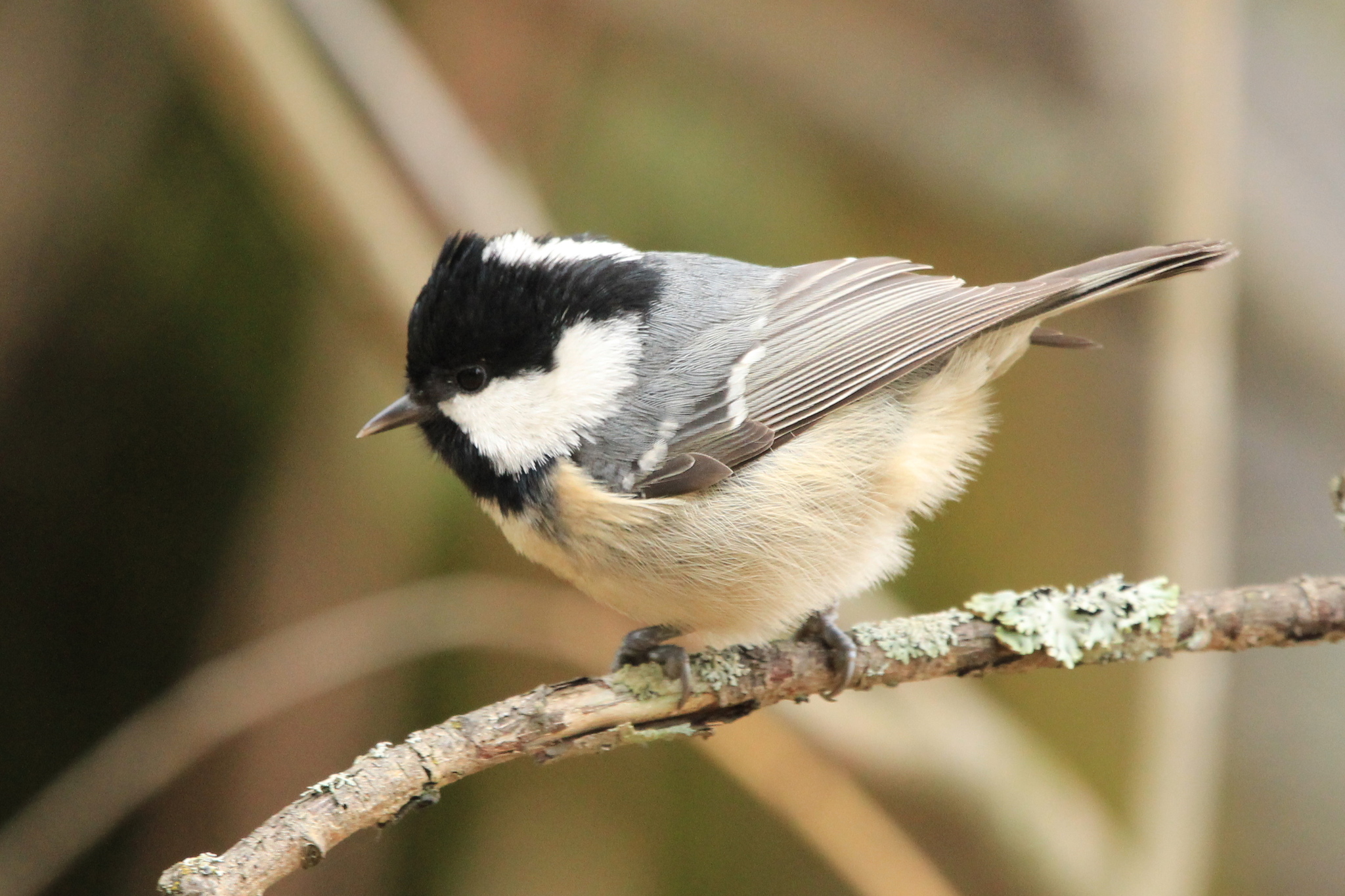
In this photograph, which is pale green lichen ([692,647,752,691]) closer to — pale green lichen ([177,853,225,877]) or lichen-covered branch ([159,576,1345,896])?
lichen-covered branch ([159,576,1345,896])

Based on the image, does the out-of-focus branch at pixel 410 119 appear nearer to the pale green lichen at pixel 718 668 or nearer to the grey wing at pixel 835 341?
the grey wing at pixel 835 341

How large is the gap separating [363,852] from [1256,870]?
291cm

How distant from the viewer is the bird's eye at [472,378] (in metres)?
1.98

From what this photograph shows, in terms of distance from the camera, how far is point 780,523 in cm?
195

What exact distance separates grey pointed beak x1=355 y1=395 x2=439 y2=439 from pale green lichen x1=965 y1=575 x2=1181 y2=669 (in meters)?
1.04

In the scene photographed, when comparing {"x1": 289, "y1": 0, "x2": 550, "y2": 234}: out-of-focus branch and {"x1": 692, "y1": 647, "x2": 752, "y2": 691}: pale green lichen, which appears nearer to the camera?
{"x1": 692, "y1": 647, "x2": 752, "y2": 691}: pale green lichen

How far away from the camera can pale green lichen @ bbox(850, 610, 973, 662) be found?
6.06 ft

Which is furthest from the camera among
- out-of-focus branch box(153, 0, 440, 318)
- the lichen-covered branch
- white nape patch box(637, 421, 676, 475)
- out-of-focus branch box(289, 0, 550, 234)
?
out-of-focus branch box(289, 0, 550, 234)

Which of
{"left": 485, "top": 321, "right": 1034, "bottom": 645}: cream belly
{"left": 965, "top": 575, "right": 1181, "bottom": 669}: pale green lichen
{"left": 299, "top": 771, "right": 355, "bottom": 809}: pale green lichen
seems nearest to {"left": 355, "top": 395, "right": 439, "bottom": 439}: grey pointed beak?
{"left": 485, "top": 321, "right": 1034, "bottom": 645}: cream belly

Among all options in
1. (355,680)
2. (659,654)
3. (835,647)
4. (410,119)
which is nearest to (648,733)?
(659,654)

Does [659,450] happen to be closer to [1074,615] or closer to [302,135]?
[1074,615]

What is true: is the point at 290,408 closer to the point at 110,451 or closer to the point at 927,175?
the point at 110,451

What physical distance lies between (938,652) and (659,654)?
0.48 metres

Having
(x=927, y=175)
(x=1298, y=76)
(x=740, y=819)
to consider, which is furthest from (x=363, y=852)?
(x=1298, y=76)
